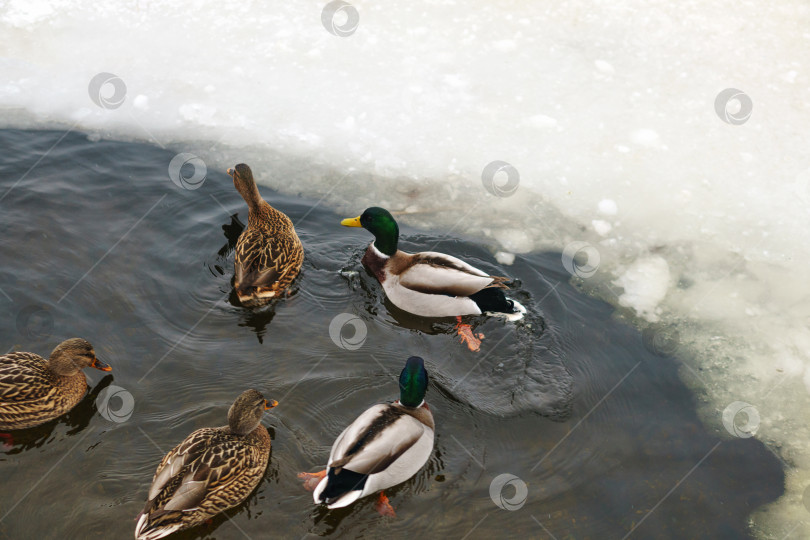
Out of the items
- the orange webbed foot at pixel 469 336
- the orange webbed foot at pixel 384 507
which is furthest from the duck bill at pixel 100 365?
the orange webbed foot at pixel 469 336

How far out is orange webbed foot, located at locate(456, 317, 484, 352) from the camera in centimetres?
514

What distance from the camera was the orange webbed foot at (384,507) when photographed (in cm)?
402

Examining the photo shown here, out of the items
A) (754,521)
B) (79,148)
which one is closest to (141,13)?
(79,148)

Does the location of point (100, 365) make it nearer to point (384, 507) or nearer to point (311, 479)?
point (311, 479)

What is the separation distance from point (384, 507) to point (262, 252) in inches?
89.3

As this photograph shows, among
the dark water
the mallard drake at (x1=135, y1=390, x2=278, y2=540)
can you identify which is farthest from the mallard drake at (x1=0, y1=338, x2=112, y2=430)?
the mallard drake at (x1=135, y1=390, x2=278, y2=540)

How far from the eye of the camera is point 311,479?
4125 millimetres

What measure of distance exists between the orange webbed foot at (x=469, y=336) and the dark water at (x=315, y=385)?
0.10m

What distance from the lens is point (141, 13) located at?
8094 millimetres

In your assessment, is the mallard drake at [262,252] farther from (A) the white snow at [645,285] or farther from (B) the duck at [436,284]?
(A) the white snow at [645,285]

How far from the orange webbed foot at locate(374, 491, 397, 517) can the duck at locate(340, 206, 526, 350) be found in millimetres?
1484

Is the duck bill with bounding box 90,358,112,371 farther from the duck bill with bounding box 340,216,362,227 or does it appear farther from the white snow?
the white snow

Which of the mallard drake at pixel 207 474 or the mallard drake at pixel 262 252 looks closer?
the mallard drake at pixel 207 474

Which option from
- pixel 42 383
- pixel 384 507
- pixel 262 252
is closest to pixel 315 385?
pixel 384 507
